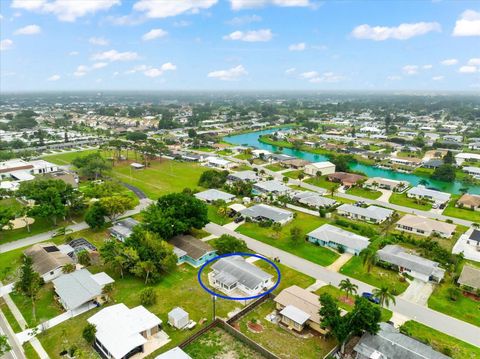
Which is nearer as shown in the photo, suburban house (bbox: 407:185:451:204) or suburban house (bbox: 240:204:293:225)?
suburban house (bbox: 240:204:293:225)

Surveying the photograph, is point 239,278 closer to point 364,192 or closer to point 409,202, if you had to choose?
point 364,192

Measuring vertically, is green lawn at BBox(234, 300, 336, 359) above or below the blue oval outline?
below

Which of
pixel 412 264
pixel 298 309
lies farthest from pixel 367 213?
pixel 298 309

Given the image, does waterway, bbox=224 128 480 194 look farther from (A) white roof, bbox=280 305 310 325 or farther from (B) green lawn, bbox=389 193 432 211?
(A) white roof, bbox=280 305 310 325

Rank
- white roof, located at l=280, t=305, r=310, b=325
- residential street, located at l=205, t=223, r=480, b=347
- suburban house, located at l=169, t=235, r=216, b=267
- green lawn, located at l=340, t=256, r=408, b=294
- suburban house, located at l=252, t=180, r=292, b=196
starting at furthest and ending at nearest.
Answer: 1. suburban house, located at l=252, t=180, r=292, b=196
2. suburban house, located at l=169, t=235, r=216, b=267
3. green lawn, located at l=340, t=256, r=408, b=294
4. residential street, located at l=205, t=223, r=480, b=347
5. white roof, located at l=280, t=305, r=310, b=325

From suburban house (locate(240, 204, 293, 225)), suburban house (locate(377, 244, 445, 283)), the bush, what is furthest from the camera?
suburban house (locate(240, 204, 293, 225))

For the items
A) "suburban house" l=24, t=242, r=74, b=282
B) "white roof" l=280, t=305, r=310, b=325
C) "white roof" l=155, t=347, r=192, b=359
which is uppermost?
"suburban house" l=24, t=242, r=74, b=282

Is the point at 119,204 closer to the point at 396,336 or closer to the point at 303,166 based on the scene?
the point at 396,336

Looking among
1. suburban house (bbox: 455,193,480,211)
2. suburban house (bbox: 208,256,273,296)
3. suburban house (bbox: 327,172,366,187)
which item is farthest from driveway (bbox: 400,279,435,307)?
Result: suburban house (bbox: 327,172,366,187)
